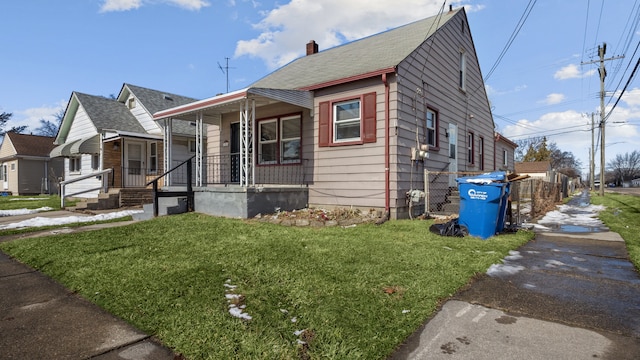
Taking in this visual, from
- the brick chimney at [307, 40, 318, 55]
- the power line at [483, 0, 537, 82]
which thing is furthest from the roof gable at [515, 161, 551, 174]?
the brick chimney at [307, 40, 318, 55]

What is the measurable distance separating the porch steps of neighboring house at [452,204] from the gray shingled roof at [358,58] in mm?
4406

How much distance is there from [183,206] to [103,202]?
507 centimetres

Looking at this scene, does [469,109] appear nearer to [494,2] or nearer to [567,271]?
[494,2]

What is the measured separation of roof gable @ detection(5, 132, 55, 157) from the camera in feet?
85.3

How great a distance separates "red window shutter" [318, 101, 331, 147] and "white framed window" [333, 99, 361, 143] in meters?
0.16

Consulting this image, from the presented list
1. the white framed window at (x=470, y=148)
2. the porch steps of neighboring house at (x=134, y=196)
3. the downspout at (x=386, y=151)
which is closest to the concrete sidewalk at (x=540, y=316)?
the downspout at (x=386, y=151)

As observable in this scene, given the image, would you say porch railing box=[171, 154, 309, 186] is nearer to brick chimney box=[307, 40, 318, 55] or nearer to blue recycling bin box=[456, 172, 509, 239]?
blue recycling bin box=[456, 172, 509, 239]

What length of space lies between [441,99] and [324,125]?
4118mm

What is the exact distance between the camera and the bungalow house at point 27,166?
25.9 meters

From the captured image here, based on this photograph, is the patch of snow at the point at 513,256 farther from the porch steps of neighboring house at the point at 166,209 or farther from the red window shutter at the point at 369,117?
the porch steps of neighboring house at the point at 166,209

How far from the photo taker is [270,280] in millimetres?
3756

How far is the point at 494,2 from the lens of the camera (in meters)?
9.88

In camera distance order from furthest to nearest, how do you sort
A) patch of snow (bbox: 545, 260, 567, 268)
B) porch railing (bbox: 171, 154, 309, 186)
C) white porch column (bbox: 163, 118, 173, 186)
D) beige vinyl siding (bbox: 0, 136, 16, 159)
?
beige vinyl siding (bbox: 0, 136, 16, 159) → white porch column (bbox: 163, 118, 173, 186) → porch railing (bbox: 171, 154, 309, 186) → patch of snow (bbox: 545, 260, 567, 268)

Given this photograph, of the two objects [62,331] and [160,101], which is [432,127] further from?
[160,101]
